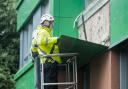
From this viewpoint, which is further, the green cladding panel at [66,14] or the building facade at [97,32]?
the green cladding panel at [66,14]

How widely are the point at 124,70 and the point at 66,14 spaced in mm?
3066

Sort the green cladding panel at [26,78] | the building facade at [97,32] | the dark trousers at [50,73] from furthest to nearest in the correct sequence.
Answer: the green cladding panel at [26,78] < the dark trousers at [50,73] < the building facade at [97,32]

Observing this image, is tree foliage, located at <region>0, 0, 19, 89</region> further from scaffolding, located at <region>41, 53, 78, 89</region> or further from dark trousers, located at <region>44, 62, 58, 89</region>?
dark trousers, located at <region>44, 62, 58, 89</region>

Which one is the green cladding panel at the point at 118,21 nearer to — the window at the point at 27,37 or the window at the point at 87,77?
the window at the point at 87,77

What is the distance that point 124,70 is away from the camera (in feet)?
38.3

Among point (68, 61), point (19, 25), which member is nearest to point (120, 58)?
point (68, 61)

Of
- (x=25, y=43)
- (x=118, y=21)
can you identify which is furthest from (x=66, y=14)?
(x=25, y=43)

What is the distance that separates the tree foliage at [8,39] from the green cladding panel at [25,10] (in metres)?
7.68

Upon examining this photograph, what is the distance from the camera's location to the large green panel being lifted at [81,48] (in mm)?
11812

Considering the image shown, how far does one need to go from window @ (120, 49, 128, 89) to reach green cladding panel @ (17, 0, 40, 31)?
18.1 feet

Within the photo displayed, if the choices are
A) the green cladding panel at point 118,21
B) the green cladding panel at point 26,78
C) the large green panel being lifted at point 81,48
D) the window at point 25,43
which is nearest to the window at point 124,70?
the green cladding panel at point 118,21

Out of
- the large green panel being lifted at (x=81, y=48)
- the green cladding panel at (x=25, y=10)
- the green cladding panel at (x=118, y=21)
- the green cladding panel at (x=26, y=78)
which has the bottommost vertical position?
the green cladding panel at (x=26, y=78)

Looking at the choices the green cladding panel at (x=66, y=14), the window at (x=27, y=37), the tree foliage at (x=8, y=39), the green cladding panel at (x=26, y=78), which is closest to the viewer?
the green cladding panel at (x=66, y=14)

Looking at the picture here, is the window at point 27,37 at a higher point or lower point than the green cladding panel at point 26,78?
higher
